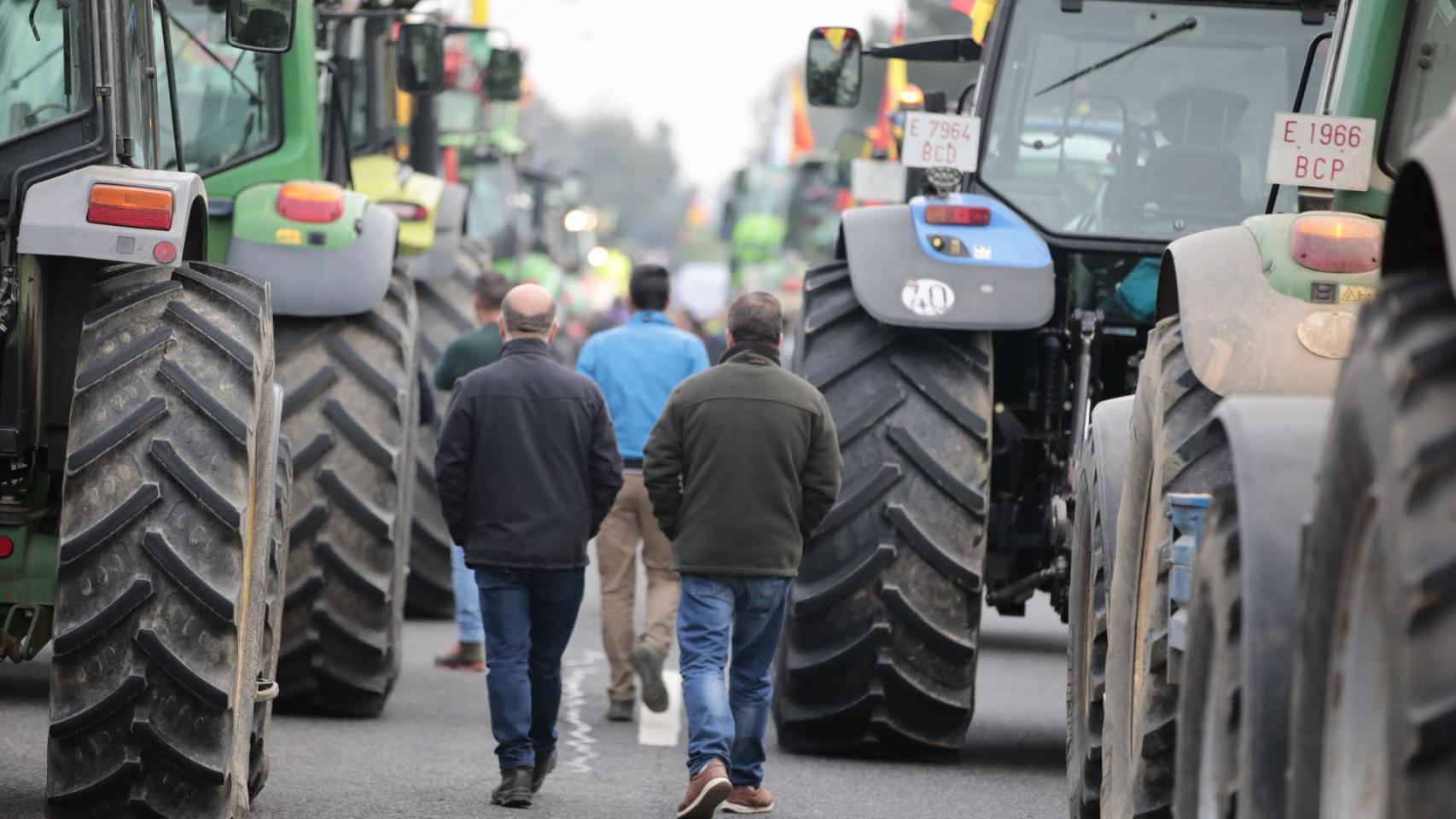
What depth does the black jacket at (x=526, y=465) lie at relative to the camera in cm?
782

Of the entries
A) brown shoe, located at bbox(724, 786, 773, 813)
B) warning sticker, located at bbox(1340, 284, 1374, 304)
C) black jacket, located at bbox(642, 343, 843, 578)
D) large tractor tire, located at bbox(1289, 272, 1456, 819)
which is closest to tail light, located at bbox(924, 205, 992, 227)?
black jacket, located at bbox(642, 343, 843, 578)

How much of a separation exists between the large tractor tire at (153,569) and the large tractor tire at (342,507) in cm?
292

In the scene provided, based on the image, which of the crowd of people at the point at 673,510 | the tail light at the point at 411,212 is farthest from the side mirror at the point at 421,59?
the crowd of people at the point at 673,510

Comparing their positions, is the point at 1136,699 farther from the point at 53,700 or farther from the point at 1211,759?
the point at 53,700

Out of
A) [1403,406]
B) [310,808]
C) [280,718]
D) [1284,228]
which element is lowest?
[280,718]

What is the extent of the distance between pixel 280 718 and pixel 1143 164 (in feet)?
12.6

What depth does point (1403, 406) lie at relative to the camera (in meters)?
3.10

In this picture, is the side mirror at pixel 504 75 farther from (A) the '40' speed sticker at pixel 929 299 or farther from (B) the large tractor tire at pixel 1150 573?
(B) the large tractor tire at pixel 1150 573

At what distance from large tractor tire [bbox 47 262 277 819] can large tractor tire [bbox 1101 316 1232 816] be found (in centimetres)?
211

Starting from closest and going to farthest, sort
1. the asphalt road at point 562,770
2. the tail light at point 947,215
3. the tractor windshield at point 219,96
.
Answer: the asphalt road at point 562,770
the tail light at point 947,215
the tractor windshield at point 219,96

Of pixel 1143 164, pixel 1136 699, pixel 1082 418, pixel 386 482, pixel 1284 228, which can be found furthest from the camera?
pixel 386 482

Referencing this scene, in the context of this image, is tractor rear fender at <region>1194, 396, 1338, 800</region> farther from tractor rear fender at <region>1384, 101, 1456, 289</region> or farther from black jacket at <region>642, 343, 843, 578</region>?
black jacket at <region>642, 343, 843, 578</region>

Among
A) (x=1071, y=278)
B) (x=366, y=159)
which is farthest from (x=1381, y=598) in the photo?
(x=366, y=159)

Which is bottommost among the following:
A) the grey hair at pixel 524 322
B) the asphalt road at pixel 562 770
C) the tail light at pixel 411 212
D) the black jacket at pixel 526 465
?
the asphalt road at pixel 562 770
